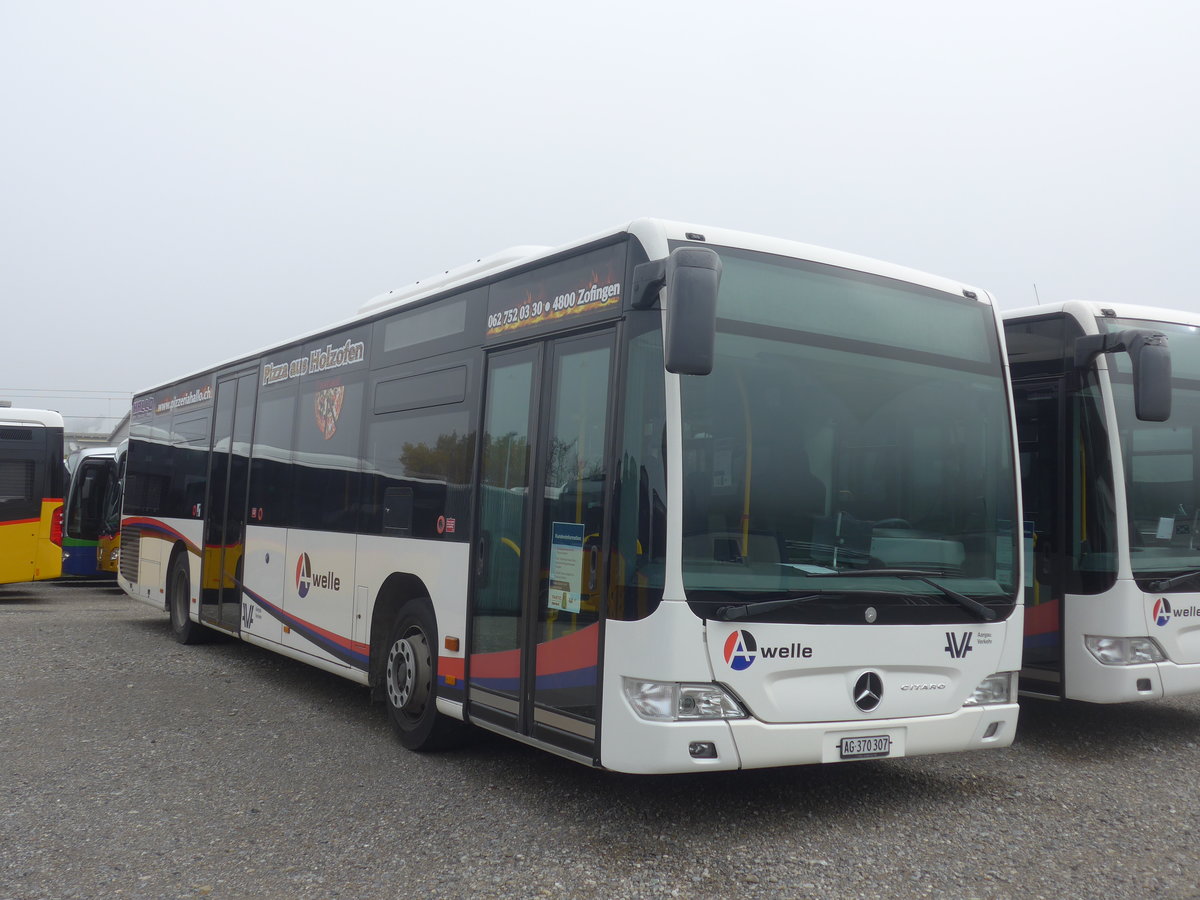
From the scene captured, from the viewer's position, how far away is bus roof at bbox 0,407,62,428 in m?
18.0

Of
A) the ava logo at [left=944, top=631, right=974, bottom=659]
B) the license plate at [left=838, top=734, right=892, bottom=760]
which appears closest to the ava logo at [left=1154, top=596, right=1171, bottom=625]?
the ava logo at [left=944, top=631, right=974, bottom=659]

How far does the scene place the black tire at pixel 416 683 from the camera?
6.98 m

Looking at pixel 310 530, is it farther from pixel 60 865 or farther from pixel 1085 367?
pixel 1085 367

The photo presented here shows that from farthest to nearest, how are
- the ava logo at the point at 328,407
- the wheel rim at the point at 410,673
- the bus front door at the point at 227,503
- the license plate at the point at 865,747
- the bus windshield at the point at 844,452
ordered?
the bus front door at the point at 227,503 → the ava logo at the point at 328,407 → the wheel rim at the point at 410,673 → the license plate at the point at 865,747 → the bus windshield at the point at 844,452

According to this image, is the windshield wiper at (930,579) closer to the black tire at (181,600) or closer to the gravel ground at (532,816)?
the gravel ground at (532,816)

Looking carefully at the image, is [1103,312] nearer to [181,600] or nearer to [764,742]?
[764,742]

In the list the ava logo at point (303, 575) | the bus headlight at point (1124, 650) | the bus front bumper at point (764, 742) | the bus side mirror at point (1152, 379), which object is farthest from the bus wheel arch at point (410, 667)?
the bus side mirror at point (1152, 379)

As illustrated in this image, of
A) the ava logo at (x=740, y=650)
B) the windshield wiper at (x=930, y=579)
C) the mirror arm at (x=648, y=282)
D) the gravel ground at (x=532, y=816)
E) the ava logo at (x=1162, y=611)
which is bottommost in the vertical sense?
the gravel ground at (x=532, y=816)

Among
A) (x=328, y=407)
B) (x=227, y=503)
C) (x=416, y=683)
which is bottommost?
(x=416, y=683)

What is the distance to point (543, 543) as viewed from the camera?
584 centimetres

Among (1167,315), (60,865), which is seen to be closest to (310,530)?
(60,865)

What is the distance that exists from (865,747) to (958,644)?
0.82m

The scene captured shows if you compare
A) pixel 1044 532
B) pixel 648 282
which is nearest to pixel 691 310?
pixel 648 282

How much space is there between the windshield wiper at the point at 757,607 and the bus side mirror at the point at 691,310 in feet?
3.73
